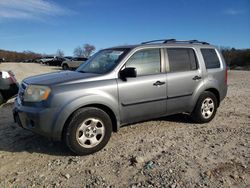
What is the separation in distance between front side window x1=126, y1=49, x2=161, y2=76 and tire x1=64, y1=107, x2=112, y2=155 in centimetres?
108

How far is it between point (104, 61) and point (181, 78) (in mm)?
1575

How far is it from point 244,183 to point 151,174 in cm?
120

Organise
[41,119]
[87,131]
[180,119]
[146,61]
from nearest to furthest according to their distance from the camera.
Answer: [41,119], [87,131], [146,61], [180,119]

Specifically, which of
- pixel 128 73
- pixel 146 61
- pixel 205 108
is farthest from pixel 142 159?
pixel 205 108

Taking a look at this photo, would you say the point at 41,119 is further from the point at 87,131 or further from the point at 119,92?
the point at 119,92

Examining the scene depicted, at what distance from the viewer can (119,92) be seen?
494 cm

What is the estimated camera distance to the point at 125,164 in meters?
4.32

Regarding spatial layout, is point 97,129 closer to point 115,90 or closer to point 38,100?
point 115,90

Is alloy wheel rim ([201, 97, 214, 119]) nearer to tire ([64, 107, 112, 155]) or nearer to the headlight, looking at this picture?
tire ([64, 107, 112, 155])

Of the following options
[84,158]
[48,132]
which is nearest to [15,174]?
[48,132]

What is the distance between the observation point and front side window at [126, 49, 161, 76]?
5.27m

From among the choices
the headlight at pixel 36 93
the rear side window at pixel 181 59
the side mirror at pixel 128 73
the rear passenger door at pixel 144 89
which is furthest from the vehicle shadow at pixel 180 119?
the headlight at pixel 36 93

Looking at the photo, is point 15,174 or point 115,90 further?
point 115,90

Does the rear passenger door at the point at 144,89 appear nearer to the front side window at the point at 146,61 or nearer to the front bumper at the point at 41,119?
the front side window at the point at 146,61
